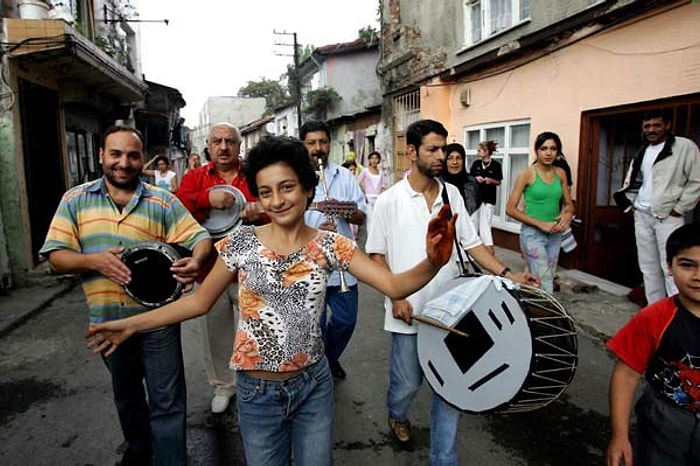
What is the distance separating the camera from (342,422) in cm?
346

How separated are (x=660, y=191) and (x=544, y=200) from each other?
3.19 feet

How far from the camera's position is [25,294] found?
6945mm

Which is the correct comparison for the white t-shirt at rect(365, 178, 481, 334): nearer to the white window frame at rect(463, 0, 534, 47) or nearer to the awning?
the awning

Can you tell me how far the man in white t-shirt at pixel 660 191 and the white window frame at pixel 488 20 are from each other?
13.9 ft

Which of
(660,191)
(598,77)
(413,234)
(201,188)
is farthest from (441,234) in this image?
(598,77)

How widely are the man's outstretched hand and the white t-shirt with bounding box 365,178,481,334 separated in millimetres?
1108

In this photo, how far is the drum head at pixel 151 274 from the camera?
2432 mm

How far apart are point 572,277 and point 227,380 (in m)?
4.86

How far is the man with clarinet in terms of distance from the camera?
137 inches

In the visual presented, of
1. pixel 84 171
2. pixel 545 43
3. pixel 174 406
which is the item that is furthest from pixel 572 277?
pixel 84 171

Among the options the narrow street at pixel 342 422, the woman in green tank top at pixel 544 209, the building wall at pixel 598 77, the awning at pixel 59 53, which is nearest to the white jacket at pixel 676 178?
the woman in green tank top at pixel 544 209

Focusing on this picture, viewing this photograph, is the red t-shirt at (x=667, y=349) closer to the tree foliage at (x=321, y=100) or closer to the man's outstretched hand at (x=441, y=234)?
the man's outstretched hand at (x=441, y=234)


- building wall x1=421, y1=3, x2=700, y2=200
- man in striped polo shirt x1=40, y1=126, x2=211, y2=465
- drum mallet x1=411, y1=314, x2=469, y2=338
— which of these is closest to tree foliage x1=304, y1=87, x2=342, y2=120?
building wall x1=421, y1=3, x2=700, y2=200

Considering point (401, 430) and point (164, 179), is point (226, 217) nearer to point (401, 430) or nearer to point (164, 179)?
point (401, 430)
